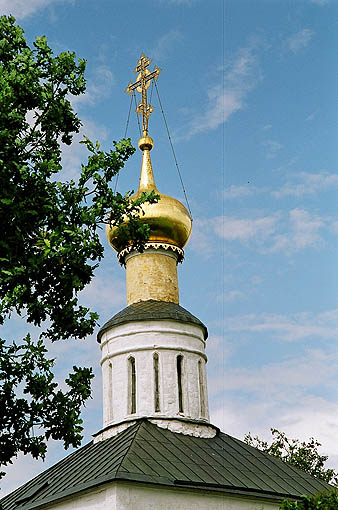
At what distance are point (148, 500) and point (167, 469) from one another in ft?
2.57

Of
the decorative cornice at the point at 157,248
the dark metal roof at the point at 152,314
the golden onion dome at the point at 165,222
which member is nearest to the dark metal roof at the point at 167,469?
the dark metal roof at the point at 152,314

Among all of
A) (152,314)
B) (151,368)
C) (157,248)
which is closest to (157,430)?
(151,368)

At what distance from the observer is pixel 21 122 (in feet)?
27.9

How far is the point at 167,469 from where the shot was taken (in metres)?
12.9

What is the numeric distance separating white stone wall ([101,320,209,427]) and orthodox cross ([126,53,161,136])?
18.5ft

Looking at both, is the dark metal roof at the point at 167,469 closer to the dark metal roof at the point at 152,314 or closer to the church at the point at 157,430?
the church at the point at 157,430

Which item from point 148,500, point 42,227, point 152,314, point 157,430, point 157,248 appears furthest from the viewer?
point 157,248

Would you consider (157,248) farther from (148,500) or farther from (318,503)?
(318,503)

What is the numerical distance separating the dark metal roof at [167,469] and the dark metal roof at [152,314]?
2357 millimetres

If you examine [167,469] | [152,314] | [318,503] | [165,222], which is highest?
[165,222]

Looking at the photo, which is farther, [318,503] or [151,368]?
[151,368]

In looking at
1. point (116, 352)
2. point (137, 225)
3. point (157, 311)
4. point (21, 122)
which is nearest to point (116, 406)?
point (116, 352)

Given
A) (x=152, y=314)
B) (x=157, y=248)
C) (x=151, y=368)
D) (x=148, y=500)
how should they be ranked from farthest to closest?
(x=157, y=248), (x=152, y=314), (x=151, y=368), (x=148, y=500)

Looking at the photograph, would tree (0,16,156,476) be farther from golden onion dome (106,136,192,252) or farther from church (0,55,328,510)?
golden onion dome (106,136,192,252)
